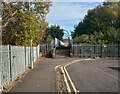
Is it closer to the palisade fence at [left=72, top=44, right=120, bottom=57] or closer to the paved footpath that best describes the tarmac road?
the paved footpath

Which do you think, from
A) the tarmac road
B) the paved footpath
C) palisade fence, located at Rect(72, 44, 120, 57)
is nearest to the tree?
the tarmac road

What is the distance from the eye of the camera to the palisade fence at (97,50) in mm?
56609

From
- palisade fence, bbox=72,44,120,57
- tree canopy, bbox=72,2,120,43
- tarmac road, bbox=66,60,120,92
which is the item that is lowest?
tarmac road, bbox=66,60,120,92

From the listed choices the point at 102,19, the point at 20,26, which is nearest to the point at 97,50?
the point at 20,26

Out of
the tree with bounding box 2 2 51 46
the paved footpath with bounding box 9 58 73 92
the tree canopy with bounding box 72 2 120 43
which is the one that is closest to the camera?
the paved footpath with bounding box 9 58 73 92

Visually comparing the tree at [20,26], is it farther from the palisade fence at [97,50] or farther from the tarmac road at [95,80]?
the palisade fence at [97,50]

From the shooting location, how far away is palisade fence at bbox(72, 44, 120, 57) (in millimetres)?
56609

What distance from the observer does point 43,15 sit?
141 feet

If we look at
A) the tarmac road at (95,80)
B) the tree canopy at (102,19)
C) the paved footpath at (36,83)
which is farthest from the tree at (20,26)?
the tree canopy at (102,19)

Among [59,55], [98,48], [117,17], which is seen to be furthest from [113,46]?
[117,17]

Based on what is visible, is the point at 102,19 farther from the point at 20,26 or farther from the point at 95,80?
the point at 95,80

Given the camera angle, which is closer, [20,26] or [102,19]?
[20,26]

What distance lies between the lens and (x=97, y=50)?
57219 millimetres

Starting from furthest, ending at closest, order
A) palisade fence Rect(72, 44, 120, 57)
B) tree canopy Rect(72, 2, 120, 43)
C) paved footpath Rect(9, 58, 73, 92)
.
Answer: tree canopy Rect(72, 2, 120, 43), palisade fence Rect(72, 44, 120, 57), paved footpath Rect(9, 58, 73, 92)
